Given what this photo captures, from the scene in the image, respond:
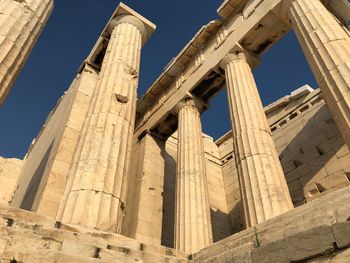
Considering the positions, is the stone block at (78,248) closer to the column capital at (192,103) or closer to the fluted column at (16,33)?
the fluted column at (16,33)

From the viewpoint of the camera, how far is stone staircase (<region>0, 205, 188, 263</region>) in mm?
Answer: 4695

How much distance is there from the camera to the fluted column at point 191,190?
1171 centimetres

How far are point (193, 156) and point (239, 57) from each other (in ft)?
16.6

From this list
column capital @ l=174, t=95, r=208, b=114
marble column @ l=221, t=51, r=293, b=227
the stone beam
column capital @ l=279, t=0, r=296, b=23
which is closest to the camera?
marble column @ l=221, t=51, r=293, b=227

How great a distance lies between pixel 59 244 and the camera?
17.8 feet

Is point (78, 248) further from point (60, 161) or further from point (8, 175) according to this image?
point (8, 175)

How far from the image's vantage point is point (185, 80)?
17891 millimetres

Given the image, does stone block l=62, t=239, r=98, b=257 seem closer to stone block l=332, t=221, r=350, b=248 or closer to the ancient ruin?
the ancient ruin

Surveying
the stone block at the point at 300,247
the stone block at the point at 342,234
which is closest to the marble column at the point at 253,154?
the stone block at the point at 300,247

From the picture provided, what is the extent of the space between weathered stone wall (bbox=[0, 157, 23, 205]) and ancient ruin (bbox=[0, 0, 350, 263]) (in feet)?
0.29

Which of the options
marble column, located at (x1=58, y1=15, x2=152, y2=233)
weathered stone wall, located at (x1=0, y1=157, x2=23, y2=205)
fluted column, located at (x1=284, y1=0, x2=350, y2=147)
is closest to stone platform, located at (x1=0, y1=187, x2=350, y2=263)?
marble column, located at (x1=58, y1=15, x2=152, y2=233)

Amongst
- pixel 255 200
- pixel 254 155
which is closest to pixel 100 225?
pixel 255 200

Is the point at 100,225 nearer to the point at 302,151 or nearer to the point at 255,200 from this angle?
the point at 255,200

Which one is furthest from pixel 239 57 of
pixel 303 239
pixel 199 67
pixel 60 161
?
pixel 303 239
